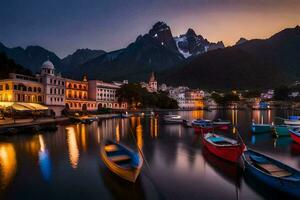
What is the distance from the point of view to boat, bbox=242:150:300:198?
46.4 ft

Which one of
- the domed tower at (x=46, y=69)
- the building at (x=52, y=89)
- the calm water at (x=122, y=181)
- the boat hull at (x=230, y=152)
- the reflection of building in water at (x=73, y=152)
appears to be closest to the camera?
the calm water at (x=122, y=181)

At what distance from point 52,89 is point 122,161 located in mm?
58976

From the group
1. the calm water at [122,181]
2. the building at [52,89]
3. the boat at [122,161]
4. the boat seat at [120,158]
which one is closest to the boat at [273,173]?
Answer: the calm water at [122,181]

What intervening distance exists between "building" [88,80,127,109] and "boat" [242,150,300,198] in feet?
278

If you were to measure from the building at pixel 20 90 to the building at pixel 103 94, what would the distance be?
31554 mm

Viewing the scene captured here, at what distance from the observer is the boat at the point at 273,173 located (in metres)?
14.1

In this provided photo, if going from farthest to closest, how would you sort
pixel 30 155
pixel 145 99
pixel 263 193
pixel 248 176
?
pixel 145 99
pixel 30 155
pixel 248 176
pixel 263 193

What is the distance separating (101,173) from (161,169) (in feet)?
17.0

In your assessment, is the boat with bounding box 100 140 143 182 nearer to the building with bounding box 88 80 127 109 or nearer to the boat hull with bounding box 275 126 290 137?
the boat hull with bounding box 275 126 290 137

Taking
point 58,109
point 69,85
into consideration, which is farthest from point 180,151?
point 69,85

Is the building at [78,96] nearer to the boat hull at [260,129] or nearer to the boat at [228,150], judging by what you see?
the boat hull at [260,129]

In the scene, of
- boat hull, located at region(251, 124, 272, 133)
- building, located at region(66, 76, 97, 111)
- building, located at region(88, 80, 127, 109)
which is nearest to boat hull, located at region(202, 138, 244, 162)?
boat hull, located at region(251, 124, 272, 133)

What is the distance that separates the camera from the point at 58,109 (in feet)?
237

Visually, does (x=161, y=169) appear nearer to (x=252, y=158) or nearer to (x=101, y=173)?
(x=101, y=173)
